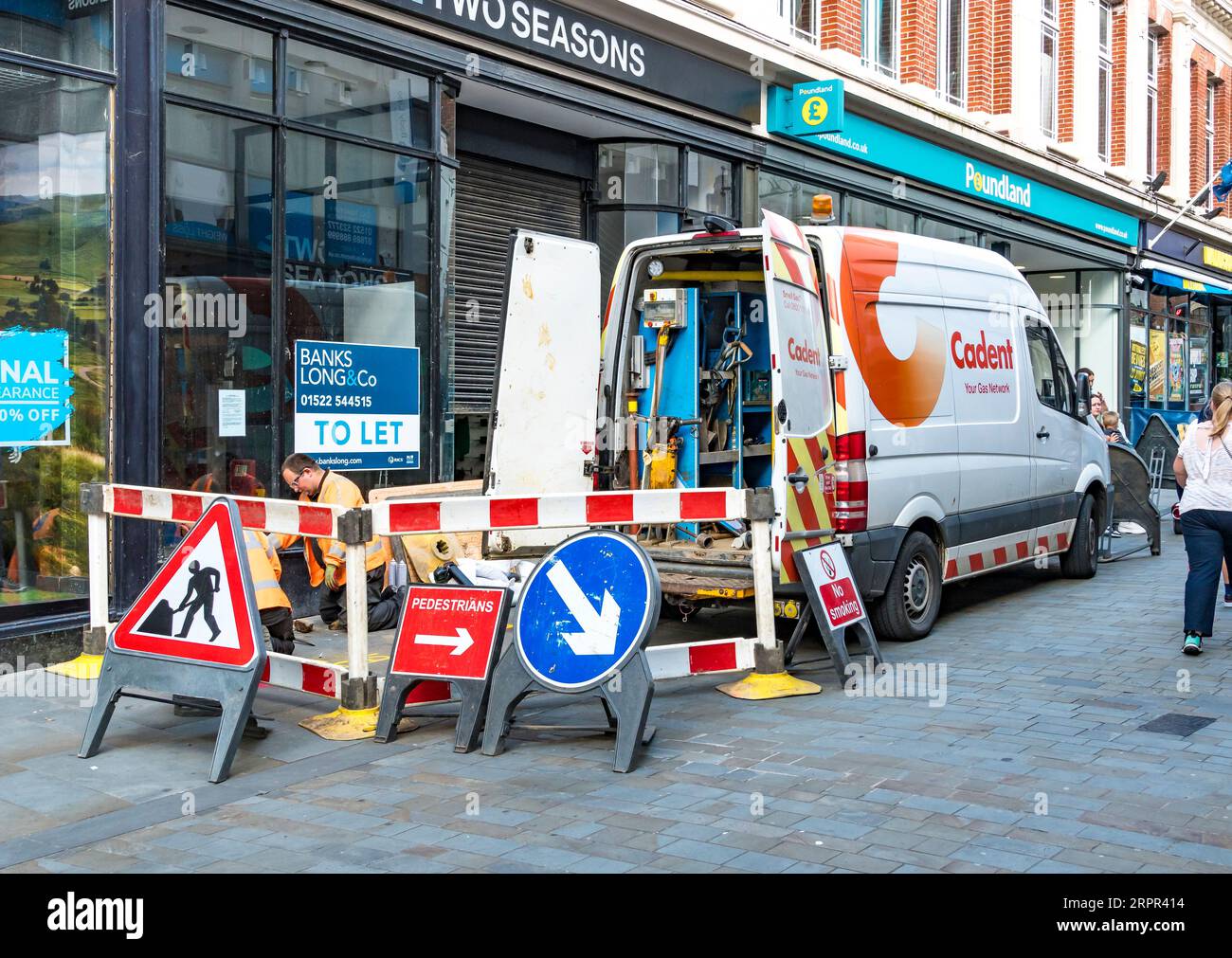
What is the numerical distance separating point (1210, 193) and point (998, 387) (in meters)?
19.3

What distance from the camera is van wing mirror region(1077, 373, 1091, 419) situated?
Answer: 11164 millimetres

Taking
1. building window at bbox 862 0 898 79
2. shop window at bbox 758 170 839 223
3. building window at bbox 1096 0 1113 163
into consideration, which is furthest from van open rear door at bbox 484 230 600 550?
building window at bbox 1096 0 1113 163

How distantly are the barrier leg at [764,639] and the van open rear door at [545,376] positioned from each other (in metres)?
1.95

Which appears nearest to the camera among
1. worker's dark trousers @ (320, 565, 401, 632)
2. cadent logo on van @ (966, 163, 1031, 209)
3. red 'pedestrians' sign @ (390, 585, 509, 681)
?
red 'pedestrians' sign @ (390, 585, 509, 681)

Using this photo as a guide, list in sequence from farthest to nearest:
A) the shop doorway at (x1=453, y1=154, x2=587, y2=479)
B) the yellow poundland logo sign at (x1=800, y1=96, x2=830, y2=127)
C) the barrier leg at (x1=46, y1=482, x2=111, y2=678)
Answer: the yellow poundland logo sign at (x1=800, y1=96, x2=830, y2=127), the shop doorway at (x1=453, y1=154, x2=587, y2=479), the barrier leg at (x1=46, y1=482, x2=111, y2=678)

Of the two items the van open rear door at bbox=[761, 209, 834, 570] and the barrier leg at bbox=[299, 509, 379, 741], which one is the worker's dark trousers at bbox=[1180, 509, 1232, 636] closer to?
the van open rear door at bbox=[761, 209, 834, 570]

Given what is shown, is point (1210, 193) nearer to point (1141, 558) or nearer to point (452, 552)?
point (1141, 558)

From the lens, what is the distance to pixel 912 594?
8773mm

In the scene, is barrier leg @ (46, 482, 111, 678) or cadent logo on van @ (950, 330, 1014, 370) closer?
barrier leg @ (46, 482, 111, 678)

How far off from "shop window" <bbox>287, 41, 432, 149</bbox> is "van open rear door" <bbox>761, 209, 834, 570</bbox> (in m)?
3.95

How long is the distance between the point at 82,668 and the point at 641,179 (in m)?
7.87

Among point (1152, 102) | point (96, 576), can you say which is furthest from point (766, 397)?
point (1152, 102)

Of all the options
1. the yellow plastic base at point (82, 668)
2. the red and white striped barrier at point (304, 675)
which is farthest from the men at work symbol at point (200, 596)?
the yellow plastic base at point (82, 668)

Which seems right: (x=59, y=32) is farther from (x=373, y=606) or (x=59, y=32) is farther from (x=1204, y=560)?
(x=1204, y=560)
